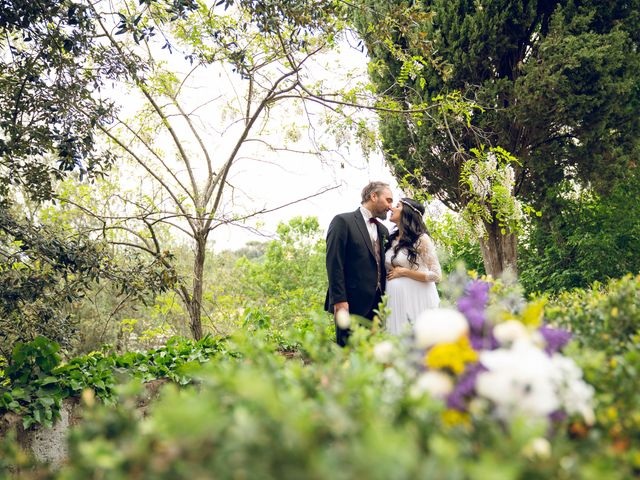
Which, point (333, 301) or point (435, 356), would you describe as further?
point (333, 301)

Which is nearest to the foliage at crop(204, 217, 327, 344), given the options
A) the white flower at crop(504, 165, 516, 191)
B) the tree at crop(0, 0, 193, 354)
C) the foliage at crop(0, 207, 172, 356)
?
the white flower at crop(504, 165, 516, 191)

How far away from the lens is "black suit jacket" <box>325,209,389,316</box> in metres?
4.18

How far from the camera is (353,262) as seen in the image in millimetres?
4281

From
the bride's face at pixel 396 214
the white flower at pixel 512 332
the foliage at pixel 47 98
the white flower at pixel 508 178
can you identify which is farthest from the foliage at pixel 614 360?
the white flower at pixel 508 178

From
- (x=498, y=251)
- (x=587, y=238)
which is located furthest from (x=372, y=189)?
(x=498, y=251)

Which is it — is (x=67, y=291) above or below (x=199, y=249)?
below

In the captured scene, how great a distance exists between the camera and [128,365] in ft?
13.5

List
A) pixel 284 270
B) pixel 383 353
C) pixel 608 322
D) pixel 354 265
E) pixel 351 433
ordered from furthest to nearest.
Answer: pixel 284 270
pixel 354 265
pixel 608 322
pixel 383 353
pixel 351 433

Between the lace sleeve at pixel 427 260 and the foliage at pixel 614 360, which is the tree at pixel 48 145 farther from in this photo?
the foliage at pixel 614 360

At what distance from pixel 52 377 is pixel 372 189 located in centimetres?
274

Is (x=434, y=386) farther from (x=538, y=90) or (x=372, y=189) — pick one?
(x=538, y=90)

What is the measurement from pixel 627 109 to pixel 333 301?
28.4ft

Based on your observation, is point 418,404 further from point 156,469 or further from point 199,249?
point 199,249

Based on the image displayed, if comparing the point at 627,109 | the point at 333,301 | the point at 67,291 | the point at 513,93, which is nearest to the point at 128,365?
the point at 67,291
